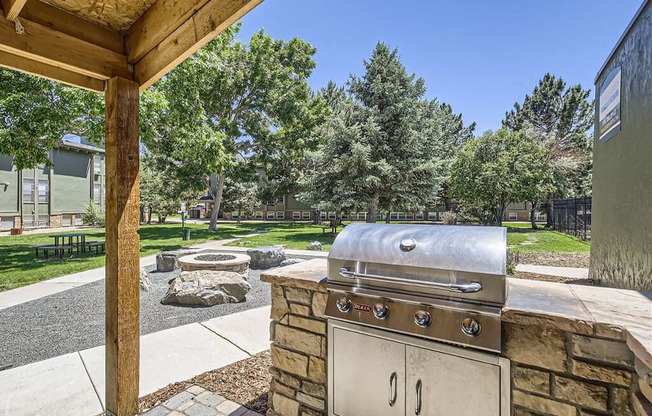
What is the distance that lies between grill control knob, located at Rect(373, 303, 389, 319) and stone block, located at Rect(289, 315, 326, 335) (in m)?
0.44

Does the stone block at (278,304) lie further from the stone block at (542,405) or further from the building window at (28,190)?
the building window at (28,190)

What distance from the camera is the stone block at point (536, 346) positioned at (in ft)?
5.02

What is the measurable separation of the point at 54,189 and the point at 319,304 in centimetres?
2578

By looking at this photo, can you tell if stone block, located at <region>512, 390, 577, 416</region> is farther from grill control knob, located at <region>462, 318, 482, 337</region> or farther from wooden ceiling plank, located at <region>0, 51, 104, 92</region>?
wooden ceiling plank, located at <region>0, 51, 104, 92</region>

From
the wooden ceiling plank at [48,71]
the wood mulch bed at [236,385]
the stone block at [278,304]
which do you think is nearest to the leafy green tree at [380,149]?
the wood mulch bed at [236,385]

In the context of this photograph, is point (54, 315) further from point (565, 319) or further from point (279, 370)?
point (565, 319)

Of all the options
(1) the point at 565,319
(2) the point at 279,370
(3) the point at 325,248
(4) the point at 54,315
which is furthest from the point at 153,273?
(1) the point at 565,319

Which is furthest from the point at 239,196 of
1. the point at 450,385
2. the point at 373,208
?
the point at 450,385

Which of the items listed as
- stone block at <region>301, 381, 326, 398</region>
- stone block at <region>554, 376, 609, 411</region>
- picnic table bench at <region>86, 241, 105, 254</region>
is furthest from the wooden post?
picnic table bench at <region>86, 241, 105, 254</region>

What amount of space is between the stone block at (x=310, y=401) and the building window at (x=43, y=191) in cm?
2525

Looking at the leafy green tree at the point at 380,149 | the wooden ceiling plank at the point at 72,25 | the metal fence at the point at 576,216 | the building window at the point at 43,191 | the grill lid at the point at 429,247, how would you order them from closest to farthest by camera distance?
1. the grill lid at the point at 429,247
2. the wooden ceiling plank at the point at 72,25
3. the metal fence at the point at 576,216
4. the leafy green tree at the point at 380,149
5. the building window at the point at 43,191

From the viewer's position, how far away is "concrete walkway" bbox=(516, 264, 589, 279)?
7.18m

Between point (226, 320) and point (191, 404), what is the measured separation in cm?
209

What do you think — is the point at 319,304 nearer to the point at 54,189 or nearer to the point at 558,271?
the point at 558,271
